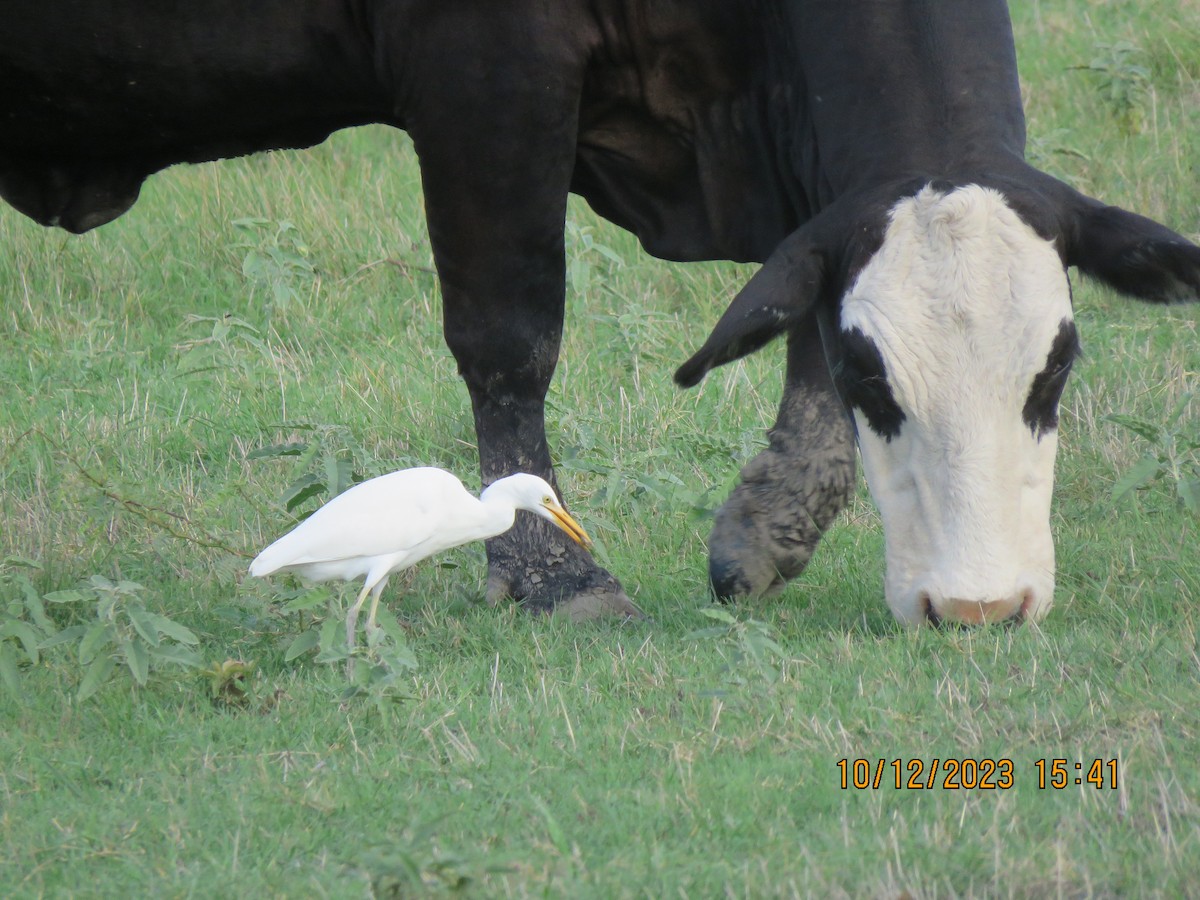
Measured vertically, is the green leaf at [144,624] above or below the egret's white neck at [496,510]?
below

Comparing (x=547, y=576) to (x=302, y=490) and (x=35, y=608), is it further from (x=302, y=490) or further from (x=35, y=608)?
(x=35, y=608)

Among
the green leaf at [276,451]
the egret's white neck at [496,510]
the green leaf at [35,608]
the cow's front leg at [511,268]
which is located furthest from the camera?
the green leaf at [276,451]

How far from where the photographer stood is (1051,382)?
12.1 ft

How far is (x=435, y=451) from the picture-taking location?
234 inches

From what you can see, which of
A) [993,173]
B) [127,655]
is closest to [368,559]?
[127,655]

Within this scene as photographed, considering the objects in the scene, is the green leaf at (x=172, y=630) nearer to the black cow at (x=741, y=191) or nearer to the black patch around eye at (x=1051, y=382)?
the black cow at (x=741, y=191)

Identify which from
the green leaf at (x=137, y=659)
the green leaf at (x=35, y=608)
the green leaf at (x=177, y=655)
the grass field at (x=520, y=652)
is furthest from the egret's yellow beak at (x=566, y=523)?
the green leaf at (x=35, y=608)

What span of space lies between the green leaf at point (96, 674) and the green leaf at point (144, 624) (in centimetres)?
9

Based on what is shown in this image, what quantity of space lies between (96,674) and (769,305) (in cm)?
166

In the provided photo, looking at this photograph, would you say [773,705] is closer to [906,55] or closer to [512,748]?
[512,748]

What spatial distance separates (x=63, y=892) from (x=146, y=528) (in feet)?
7.66

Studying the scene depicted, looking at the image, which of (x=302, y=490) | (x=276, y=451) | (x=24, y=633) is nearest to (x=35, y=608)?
(x=24, y=633)

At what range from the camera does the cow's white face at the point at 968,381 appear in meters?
3.67
